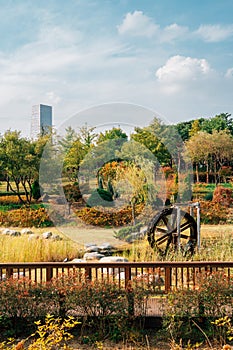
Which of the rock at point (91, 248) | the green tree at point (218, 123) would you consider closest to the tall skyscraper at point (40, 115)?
the green tree at point (218, 123)

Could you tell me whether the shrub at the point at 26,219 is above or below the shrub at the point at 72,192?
below

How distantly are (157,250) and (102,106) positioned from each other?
326 cm

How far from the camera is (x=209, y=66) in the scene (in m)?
14.6

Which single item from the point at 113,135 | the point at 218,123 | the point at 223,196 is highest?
the point at 218,123

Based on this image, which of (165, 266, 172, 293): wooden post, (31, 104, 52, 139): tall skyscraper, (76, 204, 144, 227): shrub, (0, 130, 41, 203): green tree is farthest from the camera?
(31, 104, 52, 139): tall skyscraper

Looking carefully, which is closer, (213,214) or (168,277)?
(168,277)

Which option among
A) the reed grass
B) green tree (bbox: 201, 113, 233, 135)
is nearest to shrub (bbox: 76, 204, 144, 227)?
the reed grass

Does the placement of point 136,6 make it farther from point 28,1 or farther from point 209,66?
point 209,66

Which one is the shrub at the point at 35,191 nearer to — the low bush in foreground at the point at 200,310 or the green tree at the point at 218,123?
the green tree at the point at 218,123

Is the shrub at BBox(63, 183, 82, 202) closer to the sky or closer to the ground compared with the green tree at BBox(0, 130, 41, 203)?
closer to the ground

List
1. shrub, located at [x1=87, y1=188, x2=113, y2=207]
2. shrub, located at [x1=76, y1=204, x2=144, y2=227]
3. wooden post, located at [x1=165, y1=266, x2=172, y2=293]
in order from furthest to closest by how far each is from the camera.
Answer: shrub, located at [x1=87, y1=188, x2=113, y2=207], shrub, located at [x1=76, y1=204, x2=144, y2=227], wooden post, located at [x1=165, y1=266, x2=172, y2=293]

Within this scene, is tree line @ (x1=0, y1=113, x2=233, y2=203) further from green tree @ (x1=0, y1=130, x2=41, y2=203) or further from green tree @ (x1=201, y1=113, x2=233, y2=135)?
green tree @ (x1=201, y1=113, x2=233, y2=135)

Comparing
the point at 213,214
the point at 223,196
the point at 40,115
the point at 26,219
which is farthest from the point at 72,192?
the point at 40,115

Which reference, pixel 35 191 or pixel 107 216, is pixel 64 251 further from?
pixel 35 191
